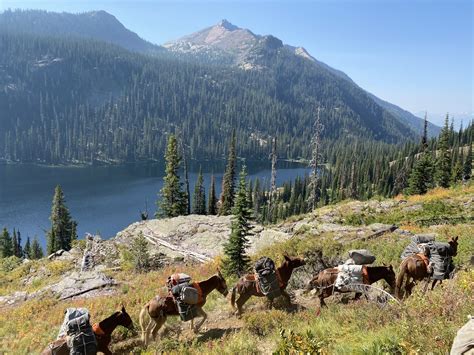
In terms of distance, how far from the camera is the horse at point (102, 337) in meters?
9.01

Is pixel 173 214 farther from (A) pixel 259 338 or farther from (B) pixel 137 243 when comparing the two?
(A) pixel 259 338

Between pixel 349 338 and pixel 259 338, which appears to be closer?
pixel 349 338

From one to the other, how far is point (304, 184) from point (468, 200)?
10122cm

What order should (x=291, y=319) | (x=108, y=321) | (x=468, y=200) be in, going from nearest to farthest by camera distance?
(x=108, y=321) → (x=291, y=319) → (x=468, y=200)

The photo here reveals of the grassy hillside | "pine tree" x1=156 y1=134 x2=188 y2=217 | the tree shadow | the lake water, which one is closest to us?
the grassy hillside

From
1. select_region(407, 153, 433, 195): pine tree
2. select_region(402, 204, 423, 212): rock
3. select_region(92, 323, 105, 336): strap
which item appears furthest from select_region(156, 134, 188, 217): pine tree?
select_region(92, 323, 105, 336): strap

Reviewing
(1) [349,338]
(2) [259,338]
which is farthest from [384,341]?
(2) [259,338]

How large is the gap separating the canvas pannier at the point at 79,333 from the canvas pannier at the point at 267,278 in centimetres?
499

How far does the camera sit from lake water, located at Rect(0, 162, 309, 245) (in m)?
104

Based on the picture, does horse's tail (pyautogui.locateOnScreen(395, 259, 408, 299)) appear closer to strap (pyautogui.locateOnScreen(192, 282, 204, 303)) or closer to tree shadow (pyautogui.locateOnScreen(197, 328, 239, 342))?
tree shadow (pyautogui.locateOnScreen(197, 328, 239, 342))

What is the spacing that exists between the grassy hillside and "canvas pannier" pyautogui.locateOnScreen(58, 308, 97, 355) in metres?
1.74

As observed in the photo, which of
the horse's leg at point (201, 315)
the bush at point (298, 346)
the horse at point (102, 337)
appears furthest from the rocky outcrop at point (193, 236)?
the bush at point (298, 346)

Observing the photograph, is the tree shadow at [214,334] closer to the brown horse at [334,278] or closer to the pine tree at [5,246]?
the brown horse at [334,278]

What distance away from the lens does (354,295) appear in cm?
1163
